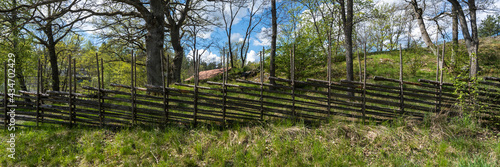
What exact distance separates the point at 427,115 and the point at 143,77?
21077mm

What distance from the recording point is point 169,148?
3852 millimetres

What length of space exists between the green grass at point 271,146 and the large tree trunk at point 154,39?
288 centimetres

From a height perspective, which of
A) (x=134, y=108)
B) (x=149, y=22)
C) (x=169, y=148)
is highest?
(x=149, y=22)

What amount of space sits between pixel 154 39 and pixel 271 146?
217 inches

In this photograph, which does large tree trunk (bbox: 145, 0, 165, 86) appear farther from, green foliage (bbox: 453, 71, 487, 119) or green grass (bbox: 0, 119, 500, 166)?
green foliage (bbox: 453, 71, 487, 119)

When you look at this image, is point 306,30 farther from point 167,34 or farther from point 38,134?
point 38,134

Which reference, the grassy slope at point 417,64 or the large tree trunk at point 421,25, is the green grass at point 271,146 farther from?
the grassy slope at point 417,64

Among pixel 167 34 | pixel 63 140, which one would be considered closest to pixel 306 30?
pixel 167 34

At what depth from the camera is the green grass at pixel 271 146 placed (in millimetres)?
3336

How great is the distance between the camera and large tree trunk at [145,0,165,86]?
6.98m

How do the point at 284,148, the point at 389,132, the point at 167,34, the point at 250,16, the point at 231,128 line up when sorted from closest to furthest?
1. the point at 284,148
2. the point at 389,132
3. the point at 231,128
4. the point at 167,34
5. the point at 250,16

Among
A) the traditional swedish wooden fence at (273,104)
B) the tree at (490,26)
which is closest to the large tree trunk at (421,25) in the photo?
the traditional swedish wooden fence at (273,104)

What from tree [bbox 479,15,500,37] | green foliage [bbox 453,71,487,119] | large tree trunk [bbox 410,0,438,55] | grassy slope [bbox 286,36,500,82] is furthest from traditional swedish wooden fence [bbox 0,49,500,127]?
tree [bbox 479,15,500,37]

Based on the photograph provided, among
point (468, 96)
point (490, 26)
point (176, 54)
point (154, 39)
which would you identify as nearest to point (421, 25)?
point (468, 96)
